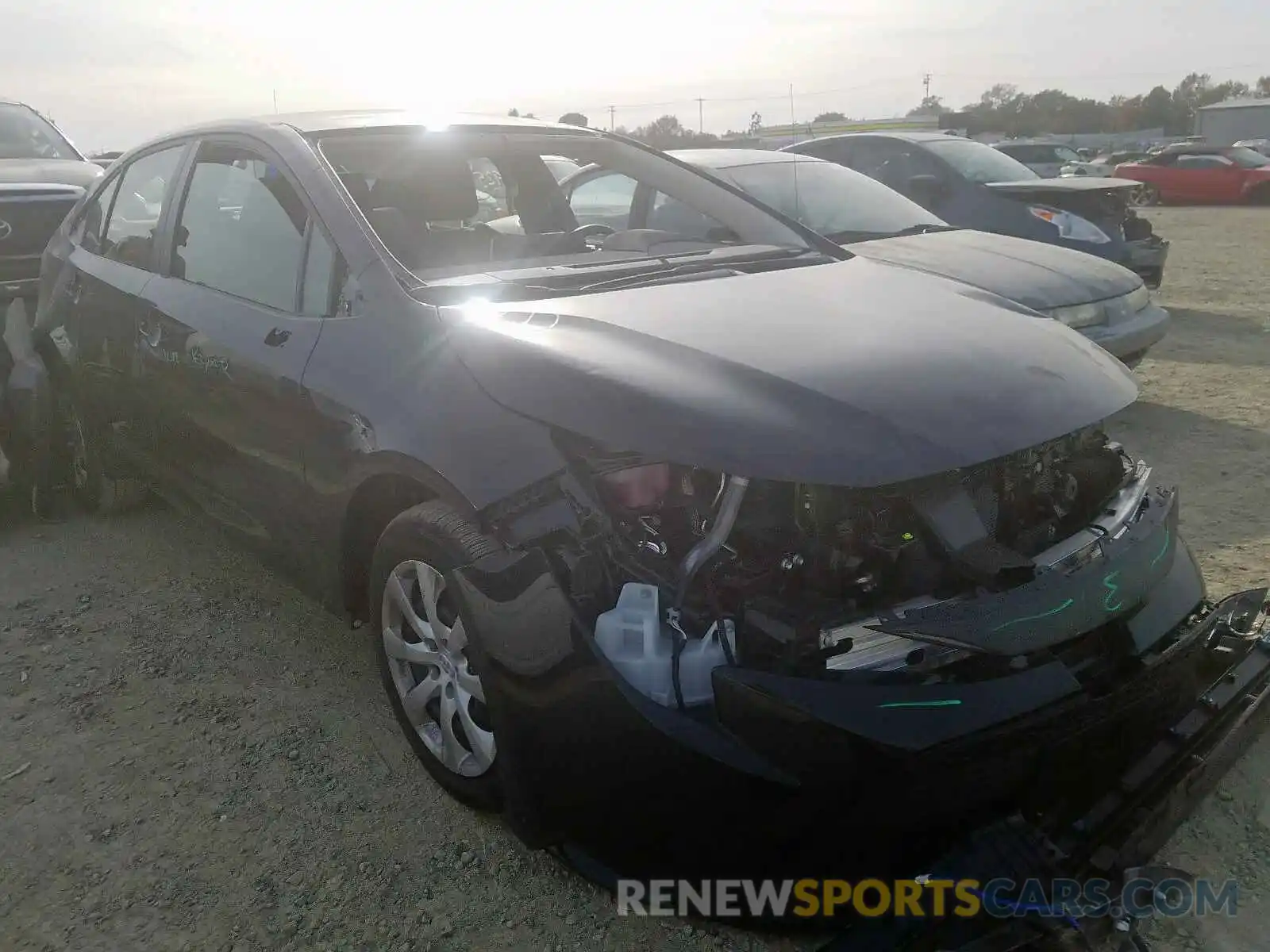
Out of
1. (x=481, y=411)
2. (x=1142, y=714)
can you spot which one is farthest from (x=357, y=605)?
(x=1142, y=714)

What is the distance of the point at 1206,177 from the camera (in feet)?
72.6

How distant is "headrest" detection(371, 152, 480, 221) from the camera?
3285 millimetres

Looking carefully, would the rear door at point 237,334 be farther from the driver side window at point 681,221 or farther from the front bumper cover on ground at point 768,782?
the driver side window at point 681,221

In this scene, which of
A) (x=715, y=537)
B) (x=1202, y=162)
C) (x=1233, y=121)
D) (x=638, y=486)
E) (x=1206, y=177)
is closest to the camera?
(x=715, y=537)

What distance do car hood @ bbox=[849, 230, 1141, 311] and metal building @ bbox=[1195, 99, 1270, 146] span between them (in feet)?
128

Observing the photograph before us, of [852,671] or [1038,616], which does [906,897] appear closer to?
[852,671]

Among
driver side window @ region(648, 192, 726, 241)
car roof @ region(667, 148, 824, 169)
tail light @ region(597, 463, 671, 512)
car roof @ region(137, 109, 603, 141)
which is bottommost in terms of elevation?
tail light @ region(597, 463, 671, 512)

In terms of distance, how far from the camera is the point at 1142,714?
6.59 ft

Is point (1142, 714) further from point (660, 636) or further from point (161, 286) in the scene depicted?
point (161, 286)

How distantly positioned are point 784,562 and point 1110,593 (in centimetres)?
66

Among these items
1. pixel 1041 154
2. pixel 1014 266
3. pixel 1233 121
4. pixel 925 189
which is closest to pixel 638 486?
pixel 1014 266

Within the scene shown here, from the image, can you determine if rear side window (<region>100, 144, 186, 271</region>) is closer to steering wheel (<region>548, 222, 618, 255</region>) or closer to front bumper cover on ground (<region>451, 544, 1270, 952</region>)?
steering wheel (<region>548, 222, 618, 255</region>)

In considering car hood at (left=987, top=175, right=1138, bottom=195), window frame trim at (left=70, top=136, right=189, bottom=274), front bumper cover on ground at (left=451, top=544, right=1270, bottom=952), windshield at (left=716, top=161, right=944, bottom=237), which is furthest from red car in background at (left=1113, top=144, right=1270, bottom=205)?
front bumper cover on ground at (left=451, top=544, right=1270, bottom=952)

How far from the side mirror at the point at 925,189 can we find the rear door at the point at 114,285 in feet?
18.0
